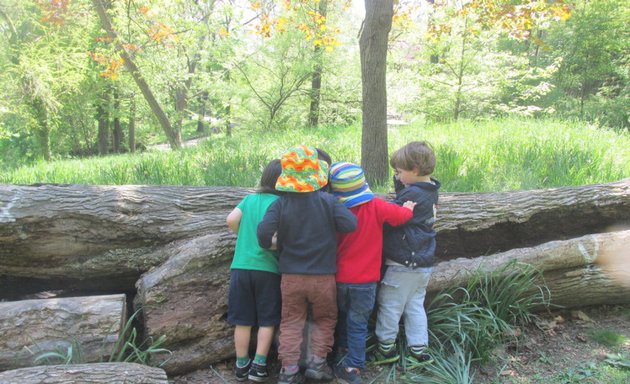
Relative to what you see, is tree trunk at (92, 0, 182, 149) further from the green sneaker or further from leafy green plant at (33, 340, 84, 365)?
the green sneaker

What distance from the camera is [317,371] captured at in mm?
2811

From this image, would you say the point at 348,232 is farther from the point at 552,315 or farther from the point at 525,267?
the point at 552,315

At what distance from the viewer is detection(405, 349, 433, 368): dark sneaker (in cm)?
294

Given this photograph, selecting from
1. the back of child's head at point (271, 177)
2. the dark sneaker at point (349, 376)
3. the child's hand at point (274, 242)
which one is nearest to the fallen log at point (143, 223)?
the back of child's head at point (271, 177)

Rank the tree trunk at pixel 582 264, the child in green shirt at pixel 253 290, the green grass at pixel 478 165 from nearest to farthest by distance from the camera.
A: the child in green shirt at pixel 253 290 → the tree trunk at pixel 582 264 → the green grass at pixel 478 165

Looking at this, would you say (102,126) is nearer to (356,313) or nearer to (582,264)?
(356,313)

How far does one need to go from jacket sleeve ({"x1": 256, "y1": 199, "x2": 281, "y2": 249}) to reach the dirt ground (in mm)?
1007

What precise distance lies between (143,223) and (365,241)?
5.88 ft

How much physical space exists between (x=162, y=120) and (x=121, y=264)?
9.80 metres

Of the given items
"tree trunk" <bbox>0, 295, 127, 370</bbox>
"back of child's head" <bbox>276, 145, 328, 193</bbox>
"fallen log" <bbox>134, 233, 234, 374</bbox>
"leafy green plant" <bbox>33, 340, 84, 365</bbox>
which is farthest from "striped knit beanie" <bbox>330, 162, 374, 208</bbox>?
"leafy green plant" <bbox>33, 340, 84, 365</bbox>

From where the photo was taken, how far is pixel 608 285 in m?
3.75

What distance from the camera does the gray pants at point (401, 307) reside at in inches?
118

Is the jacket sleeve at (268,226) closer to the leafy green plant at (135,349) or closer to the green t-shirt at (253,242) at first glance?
the green t-shirt at (253,242)

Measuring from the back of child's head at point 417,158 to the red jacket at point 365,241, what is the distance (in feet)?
1.01
